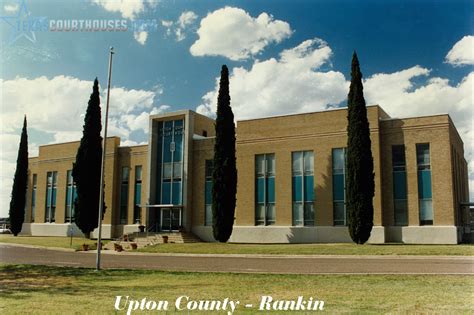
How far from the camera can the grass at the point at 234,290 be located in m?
10.1

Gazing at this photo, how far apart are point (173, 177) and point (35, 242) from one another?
1371 cm

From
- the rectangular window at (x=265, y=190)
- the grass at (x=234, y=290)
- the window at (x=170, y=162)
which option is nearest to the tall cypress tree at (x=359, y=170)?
the rectangular window at (x=265, y=190)

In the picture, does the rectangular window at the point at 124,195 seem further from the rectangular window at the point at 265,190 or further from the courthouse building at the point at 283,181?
the rectangular window at the point at 265,190

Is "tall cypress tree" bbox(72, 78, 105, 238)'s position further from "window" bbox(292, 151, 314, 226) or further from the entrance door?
"window" bbox(292, 151, 314, 226)

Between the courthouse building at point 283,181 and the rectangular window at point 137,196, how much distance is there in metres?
0.10

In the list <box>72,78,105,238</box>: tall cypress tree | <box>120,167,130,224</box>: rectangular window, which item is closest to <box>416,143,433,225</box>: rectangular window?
<box>72,78,105,238</box>: tall cypress tree

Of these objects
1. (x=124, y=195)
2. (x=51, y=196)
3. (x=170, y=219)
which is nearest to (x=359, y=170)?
(x=170, y=219)

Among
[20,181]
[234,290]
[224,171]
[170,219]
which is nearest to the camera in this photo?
[234,290]

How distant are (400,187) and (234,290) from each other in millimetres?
25374

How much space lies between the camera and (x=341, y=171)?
37.0m

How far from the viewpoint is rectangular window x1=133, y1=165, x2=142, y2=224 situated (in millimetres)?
46531

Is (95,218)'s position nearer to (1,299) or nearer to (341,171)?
(341,171)

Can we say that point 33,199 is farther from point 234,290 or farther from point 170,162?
point 234,290

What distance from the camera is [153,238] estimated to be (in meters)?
40.5
